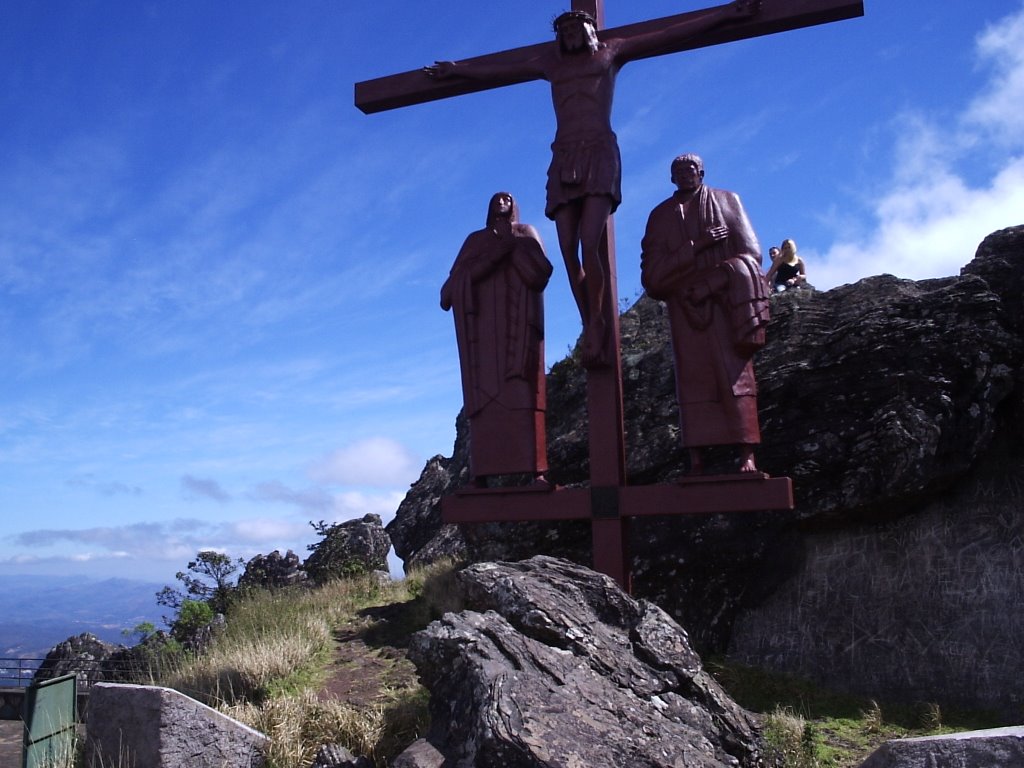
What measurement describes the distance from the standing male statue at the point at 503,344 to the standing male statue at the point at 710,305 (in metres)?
1.12

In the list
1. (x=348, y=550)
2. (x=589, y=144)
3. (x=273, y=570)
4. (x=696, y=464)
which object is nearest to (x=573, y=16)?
(x=589, y=144)

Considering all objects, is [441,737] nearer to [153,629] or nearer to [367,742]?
[367,742]

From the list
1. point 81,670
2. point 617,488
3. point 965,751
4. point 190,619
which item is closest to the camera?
point 965,751

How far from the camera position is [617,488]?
7703 millimetres

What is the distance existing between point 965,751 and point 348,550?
1195 cm

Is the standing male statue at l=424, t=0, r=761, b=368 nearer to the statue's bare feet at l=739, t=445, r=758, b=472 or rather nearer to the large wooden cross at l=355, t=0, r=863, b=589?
the large wooden cross at l=355, t=0, r=863, b=589

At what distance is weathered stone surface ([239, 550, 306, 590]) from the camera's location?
50.1 feet

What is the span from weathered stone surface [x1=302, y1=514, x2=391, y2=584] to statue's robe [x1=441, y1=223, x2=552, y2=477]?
6356 millimetres

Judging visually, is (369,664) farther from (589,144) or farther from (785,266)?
(785,266)

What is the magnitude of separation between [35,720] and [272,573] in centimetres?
799

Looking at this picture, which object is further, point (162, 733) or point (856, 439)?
point (856, 439)

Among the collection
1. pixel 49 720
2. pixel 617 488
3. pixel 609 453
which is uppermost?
pixel 609 453

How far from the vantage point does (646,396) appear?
10250mm

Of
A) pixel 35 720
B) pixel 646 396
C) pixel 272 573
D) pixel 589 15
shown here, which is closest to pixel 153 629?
pixel 272 573
